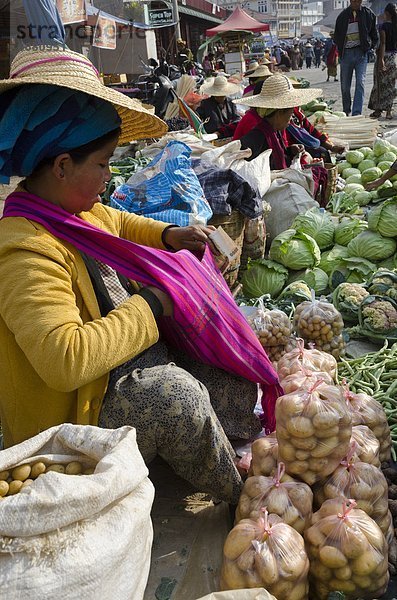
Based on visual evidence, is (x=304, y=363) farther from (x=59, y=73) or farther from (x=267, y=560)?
(x=59, y=73)

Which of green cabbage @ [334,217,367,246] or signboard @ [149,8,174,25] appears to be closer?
green cabbage @ [334,217,367,246]

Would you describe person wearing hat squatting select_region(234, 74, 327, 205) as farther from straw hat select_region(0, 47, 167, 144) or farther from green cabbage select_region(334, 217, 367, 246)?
straw hat select_region(0, 47, 167, 144)

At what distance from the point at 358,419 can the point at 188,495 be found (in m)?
0.68

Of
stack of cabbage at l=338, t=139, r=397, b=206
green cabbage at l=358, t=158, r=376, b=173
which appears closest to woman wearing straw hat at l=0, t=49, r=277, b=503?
stack of cabbage at l=338, t=139, r=397, b=206

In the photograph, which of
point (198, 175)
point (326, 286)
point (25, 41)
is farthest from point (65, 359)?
point (25, 41)

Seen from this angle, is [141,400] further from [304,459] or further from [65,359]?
[304,459]

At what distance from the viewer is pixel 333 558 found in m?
1.54

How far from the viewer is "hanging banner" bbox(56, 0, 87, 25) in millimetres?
8094

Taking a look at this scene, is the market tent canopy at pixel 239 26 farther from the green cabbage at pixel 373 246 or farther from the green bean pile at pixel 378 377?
the green bean pile at pixel 378 377

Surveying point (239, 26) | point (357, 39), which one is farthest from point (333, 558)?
point (239, 26)

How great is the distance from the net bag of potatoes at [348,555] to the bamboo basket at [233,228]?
190 centimetres

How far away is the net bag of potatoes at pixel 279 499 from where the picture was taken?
167 centimetres

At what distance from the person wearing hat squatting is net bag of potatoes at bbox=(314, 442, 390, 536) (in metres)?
3.30

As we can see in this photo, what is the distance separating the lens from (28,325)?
1558 millimetres
